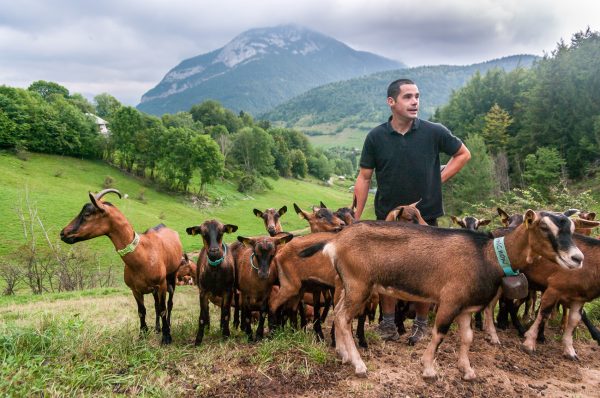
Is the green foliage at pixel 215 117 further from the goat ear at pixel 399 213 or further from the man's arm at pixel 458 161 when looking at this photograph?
the goat ear at pixel 399 213

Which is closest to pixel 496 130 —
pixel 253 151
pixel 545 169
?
pixel 545 169

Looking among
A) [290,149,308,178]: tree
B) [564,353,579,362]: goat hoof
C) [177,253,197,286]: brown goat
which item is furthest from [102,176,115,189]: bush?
[290,149,308,178]: tree

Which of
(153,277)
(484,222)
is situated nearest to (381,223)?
(153,277)

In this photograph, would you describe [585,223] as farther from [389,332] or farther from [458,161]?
[389,332]

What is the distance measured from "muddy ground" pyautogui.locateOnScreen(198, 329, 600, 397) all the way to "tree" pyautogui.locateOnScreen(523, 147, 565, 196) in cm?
4299

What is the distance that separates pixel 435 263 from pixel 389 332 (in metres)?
1.98

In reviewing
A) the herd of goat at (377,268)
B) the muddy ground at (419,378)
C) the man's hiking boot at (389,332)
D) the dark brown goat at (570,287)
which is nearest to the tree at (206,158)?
the herd of goat at (377,268)

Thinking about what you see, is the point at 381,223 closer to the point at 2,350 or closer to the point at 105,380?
the point at 105,380

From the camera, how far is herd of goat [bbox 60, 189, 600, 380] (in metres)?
4.50

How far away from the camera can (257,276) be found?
6.84 meters

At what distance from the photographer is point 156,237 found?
25.0 ft

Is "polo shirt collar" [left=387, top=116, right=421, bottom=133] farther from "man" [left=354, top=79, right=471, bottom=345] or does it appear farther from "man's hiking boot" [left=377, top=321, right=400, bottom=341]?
"man's hiking boot" [left=377, top=321, right=400, bottom=341]

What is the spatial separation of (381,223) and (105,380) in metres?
3.78

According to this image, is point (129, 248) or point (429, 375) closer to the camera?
point (429, 375)
